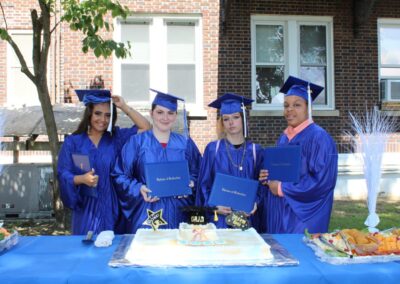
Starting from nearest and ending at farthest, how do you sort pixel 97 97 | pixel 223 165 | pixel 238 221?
pixel 238 221 < pixel 223 165 < pixel 97 97

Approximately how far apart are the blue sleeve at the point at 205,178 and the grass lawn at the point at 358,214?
3.49m

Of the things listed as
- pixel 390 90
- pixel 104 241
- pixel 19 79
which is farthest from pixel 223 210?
pixel 390 90

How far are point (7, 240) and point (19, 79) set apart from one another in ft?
24.6

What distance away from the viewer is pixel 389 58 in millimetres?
9891

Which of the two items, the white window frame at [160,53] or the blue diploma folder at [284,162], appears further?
the white window frame at [160,53]

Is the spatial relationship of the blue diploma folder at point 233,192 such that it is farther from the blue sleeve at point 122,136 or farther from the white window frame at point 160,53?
the white window frame at point 160,53

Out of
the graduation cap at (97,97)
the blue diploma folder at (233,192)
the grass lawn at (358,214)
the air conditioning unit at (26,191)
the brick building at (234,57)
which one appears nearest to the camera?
the blue diploma folder at (233,192)

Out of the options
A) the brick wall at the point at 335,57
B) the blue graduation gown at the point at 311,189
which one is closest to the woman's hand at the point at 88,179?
the blue graduation gown at the point at 311,189

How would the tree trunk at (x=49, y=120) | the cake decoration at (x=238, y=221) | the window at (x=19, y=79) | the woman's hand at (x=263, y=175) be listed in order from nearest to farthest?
the cake decoration at (x=238, y=221), the woman's hand at (x=263, y=175), the tree trunk at (x=49, y=120), the window at (x=19, y=79)

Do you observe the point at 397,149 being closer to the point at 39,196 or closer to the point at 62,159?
the point at 39,196

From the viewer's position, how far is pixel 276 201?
3512 millimetres

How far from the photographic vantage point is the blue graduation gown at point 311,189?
129 inches

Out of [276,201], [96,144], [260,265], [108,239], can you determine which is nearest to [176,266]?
[260,265]

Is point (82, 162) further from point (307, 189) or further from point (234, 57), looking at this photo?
point (234, 57)
